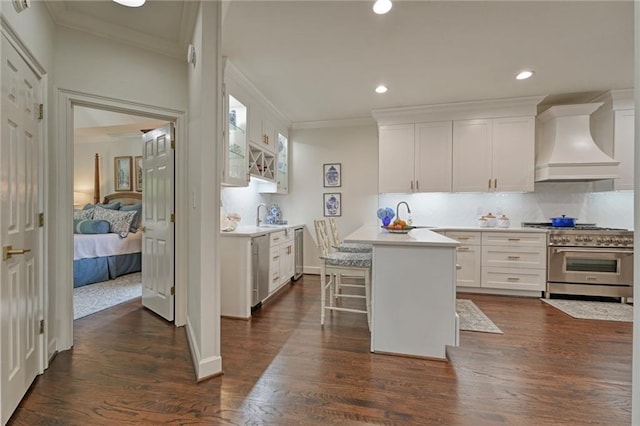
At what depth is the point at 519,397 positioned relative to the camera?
1.80m

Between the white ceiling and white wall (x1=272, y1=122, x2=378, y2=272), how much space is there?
1.28 meters

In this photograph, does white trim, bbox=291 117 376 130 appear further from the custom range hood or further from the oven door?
the oven door


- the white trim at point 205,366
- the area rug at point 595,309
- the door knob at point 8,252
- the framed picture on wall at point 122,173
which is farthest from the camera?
the framed picture on wall at point 122,173

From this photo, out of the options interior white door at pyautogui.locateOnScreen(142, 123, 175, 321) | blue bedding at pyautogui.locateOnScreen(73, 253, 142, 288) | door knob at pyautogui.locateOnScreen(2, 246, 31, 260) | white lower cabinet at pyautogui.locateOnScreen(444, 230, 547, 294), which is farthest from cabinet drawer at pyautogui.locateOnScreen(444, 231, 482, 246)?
blue bedding at pyautogui.locateOnScreen(73, 253, 142, 288)

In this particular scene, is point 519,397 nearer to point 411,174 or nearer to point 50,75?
point 411,174

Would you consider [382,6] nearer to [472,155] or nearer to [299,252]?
[472,155]

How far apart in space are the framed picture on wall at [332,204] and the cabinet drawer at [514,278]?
2317mm

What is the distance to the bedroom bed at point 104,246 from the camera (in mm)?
4328

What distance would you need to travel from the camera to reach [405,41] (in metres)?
2.65

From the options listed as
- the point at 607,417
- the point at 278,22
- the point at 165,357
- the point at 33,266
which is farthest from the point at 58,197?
the point at 607,417

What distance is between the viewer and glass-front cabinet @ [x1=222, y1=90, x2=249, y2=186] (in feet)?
10.9

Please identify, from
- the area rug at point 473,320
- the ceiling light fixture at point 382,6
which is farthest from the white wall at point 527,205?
the ceiling light fixture at point 382,6

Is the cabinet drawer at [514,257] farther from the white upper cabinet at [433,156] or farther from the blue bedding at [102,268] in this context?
the blue bedding at [102,268]

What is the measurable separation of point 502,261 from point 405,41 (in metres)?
3.03
